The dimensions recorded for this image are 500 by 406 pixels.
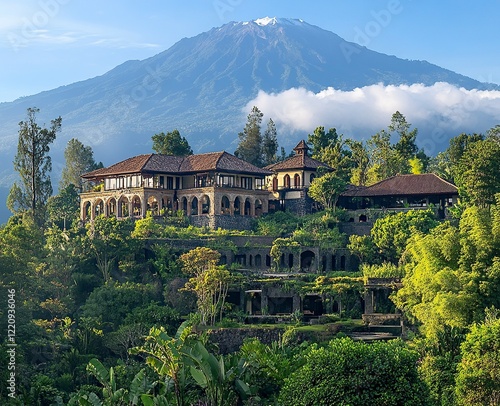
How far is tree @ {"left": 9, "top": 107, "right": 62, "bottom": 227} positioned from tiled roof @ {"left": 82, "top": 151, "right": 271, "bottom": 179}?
3768 millimetres

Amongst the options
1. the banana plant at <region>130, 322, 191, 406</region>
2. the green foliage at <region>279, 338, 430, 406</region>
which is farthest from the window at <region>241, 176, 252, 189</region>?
the green foliage at <region>279, 338, 430, 406</region>

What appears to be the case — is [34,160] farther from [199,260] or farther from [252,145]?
[252,145]

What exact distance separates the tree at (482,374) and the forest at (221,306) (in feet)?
0.16

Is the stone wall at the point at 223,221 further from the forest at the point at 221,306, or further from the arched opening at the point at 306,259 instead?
the arched opening at the point at 306,259

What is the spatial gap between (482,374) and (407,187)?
116 feet

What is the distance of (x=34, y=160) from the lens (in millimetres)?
69375

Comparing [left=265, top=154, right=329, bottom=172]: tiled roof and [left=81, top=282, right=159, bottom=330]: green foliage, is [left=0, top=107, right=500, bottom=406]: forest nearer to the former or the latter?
[left=81, top=282, right=159, bottom=330]: green foliage

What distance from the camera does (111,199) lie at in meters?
71.3

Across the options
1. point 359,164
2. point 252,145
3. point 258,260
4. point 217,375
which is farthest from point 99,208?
point 217,375

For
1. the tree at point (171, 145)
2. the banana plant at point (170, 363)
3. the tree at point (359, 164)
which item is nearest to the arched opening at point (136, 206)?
the tree at point (171, 145)

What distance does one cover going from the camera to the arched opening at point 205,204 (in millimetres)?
69000

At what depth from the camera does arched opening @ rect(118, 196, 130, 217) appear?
70188mm

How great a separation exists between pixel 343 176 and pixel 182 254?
20.3 m

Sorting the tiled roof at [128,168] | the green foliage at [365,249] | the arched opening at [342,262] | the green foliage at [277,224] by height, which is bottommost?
the arched opening at [342,262]
